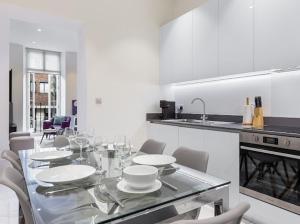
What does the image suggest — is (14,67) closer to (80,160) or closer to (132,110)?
(132,110)

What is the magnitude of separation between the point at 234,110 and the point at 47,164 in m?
2.34

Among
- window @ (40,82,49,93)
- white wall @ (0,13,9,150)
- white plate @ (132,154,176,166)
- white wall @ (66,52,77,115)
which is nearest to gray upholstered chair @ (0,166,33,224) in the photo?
white plate @ (132,154,176,166)

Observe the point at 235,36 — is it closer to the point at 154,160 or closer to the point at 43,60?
the point at 154,160

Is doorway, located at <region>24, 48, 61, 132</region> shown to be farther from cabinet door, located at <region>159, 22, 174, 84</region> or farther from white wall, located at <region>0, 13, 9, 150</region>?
cabinet door, located at <region>159, 22, 174, 84</region>

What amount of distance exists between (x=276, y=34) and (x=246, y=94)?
0.85 m

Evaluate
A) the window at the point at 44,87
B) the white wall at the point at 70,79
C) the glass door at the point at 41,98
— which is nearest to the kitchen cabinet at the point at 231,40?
the white wall at the point at 70,79

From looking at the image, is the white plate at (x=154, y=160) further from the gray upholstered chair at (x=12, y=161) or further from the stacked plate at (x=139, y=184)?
the gray upholstered chair at (x=12, y=161)

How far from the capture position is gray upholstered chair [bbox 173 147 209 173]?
5.28ft

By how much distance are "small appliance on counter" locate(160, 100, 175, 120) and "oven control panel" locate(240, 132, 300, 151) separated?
1733mm

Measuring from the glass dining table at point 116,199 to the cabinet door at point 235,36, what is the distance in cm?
164

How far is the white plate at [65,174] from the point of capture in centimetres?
115

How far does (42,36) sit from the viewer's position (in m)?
6.79

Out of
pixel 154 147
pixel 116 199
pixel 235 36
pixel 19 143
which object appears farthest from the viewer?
pixel 19 143

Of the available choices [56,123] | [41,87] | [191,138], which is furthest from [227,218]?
[41,87]
